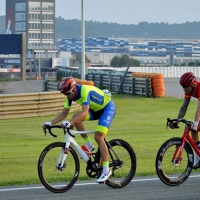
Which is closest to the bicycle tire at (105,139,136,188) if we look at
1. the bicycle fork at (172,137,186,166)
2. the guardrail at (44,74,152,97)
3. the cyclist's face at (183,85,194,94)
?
the bicycle fork at (172,137,186,166)

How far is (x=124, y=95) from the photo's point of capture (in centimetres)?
4197

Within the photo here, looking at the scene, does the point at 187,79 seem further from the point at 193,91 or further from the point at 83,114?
the point at 83,114

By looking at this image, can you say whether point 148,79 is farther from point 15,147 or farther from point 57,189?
point 57,189

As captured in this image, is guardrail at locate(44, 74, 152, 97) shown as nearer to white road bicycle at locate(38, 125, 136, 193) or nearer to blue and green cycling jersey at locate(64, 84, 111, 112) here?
white road bicycle at locate(38, 125, 136, 193)

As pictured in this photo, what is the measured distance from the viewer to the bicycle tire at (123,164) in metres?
11.2

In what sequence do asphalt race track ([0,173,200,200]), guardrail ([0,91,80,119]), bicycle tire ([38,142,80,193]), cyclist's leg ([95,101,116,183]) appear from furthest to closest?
guardrail ([0,91,80,119]) → cyclist's leg ([95,101,116,183]) → bicycle tire ([38,142,80,193]) → asphalt race track ([0,173,200,200])

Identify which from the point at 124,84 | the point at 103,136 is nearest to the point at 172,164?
the point at 103,136

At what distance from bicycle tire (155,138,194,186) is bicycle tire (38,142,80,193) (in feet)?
3.91

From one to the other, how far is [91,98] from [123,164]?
3.75 ft

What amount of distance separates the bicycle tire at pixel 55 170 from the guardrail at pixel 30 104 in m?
15.4

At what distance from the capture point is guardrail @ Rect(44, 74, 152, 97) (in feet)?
132

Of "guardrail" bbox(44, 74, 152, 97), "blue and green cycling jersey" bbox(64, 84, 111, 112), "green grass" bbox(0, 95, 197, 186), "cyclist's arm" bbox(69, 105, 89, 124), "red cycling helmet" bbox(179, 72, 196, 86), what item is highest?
"red cycling helmet" bbox(179, 72, 196, 86)

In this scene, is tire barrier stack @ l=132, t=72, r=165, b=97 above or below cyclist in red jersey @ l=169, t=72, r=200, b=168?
below

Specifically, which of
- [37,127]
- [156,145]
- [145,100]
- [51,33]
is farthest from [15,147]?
[51,33]
